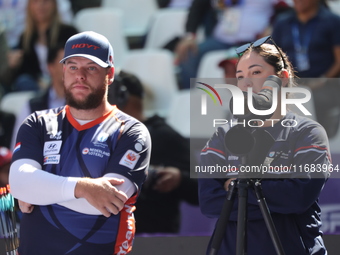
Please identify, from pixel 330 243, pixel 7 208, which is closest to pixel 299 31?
pixel 330 243

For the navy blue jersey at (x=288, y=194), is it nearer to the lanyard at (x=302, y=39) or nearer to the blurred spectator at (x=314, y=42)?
the blurred spectator at (x=314, y=42)

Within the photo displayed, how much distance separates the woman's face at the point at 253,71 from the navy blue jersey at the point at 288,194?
0.17 metres

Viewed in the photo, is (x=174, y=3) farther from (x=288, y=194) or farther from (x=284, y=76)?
(x=288, y=194)

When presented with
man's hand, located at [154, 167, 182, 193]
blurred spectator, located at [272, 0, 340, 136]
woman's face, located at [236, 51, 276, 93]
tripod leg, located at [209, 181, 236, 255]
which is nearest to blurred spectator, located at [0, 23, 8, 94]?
man's hand, located at [154, 167, 182, 193]

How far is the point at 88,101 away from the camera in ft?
8.20

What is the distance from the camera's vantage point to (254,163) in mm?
2152

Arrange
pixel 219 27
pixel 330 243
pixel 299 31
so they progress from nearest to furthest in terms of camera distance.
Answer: pixel 330 243
pixel 299 31
pixel 219 27

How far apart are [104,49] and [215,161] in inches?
24.8

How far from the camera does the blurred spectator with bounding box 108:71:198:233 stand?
3781mm

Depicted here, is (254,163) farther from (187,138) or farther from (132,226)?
(187,138)

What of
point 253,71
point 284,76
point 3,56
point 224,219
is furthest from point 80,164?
point 3,56

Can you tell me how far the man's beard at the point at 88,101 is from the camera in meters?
2.49

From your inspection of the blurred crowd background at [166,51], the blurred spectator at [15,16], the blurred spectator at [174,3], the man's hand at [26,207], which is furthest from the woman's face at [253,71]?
the blurred spectator at [15,16]

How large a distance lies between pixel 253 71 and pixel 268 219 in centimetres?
59
